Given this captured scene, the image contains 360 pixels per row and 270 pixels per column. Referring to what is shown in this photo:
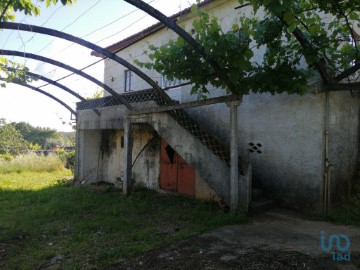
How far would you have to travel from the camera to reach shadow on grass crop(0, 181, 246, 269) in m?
4.71

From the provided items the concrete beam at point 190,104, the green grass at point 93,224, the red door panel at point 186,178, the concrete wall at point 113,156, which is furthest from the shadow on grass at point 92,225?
the concrete beam at point 190,104

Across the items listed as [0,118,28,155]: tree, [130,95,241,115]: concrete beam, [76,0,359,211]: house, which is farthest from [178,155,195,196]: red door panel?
[0,118,28,155]: tree

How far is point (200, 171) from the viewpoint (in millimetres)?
7148

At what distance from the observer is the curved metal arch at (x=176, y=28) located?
4.61 m

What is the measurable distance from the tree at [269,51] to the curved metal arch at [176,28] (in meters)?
0.02

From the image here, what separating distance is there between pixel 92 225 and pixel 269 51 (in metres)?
5.08

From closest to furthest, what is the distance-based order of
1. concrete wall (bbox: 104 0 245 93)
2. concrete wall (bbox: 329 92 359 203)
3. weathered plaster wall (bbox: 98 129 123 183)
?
concrete wall (bbox: 329 92 359 203), concrete wall (bbox: 104 0 245 93), weathered plaster wall (bbox: 98 129 123 183)

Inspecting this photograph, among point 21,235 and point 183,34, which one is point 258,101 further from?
point 21,235

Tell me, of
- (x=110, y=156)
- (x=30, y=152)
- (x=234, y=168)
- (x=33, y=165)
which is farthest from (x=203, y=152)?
(x=30, y=152)

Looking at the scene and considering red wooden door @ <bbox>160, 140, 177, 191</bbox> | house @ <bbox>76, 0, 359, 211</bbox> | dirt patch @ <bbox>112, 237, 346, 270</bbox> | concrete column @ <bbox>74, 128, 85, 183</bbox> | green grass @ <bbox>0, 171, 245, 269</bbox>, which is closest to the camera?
dirt patch @ <bbox>112, 237, 346, 270</bbox>

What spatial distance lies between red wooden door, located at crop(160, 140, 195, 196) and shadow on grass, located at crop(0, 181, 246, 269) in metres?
0.54

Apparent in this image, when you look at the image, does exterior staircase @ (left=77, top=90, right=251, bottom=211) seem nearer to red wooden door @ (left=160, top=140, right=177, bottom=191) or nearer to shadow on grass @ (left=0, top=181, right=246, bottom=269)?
shadow on grass @ (left=0, top=181, right=246, bottom=269)

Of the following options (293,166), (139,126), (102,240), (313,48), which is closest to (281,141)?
(293,166)

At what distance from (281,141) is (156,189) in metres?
4.97
